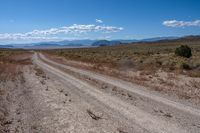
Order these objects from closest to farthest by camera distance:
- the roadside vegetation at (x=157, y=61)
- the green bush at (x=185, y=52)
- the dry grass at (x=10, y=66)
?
the dry grass at (x=10, y=66), the roadside vegetation at (x=157, y=61), the green bush at (x=185, y=52)

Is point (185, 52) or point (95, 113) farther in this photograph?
point (185, 52)

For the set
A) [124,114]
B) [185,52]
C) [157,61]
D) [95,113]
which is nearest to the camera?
[124,114]

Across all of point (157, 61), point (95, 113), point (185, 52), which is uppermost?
point (95, 113)

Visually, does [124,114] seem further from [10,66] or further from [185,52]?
[185,52]

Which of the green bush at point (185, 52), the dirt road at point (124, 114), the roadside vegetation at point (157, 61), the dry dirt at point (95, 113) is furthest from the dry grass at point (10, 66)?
the green bush at point (185, 52)

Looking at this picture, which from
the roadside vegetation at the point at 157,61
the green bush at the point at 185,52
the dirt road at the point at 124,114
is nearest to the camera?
the dirt road at the point at 124,114

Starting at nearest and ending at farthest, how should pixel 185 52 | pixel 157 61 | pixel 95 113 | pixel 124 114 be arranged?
pixel 124 114 < pixel 95 113 < pixel 157 61 < pixel 185 52

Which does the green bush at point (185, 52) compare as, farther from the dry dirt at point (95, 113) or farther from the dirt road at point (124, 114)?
the dirt road at point (124, 114)

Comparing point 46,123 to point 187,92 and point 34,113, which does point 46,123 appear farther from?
point 187,92

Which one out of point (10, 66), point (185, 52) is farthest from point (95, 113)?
point (185, 52)

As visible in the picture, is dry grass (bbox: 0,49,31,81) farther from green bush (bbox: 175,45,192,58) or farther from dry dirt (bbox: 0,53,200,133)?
green bush (bbox: 175,45,192,58)

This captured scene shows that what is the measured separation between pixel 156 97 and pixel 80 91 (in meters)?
4.14

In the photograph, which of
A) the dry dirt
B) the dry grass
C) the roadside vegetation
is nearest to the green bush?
the roadside vegetation

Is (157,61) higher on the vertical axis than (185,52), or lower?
lower
